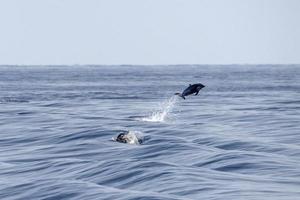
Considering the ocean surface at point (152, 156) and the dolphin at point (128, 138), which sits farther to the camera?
the dolphin at point (128, 138)

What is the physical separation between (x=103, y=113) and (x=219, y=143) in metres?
23.9

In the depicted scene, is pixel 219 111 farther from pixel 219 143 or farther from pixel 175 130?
pixel 219 143

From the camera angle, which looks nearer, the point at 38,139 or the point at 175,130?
the point at 38,139

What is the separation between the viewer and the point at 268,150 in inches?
1283

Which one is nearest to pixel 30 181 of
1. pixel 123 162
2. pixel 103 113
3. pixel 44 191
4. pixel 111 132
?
pixel 44 191

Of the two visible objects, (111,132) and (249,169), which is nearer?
(249,169)

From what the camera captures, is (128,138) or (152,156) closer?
(152,156)

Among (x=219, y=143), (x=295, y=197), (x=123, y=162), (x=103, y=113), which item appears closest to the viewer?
(x=295, y=197)

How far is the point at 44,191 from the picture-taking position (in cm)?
2425

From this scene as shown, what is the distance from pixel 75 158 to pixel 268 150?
7.88 metres

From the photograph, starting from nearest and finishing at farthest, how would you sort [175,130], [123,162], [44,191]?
[44,191] → [123,162] → [175,130]

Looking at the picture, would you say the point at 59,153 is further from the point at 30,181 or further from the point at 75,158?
the point at 30,181

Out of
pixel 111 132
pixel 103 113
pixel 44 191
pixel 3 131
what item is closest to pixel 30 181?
pixel 44 191

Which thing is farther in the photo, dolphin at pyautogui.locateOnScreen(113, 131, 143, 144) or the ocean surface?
dolphin at pyautogui.locateOnScreen(113, 131, 143, 144)
